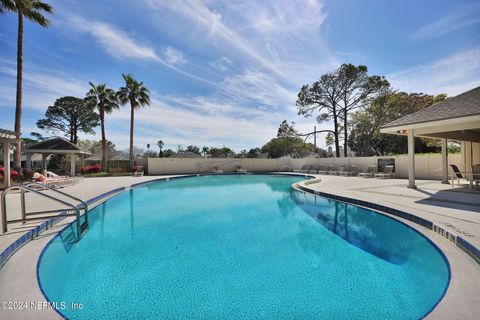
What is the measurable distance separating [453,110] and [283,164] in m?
16.2

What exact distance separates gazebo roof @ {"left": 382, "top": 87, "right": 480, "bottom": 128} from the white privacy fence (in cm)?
527

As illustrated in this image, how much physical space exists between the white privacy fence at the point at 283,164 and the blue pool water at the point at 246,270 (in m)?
10.3

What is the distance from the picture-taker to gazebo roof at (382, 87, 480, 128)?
738 cm

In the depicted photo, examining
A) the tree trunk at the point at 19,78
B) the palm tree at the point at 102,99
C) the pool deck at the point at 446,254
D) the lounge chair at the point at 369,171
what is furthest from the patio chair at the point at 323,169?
the tree trunk at the point at 19,78

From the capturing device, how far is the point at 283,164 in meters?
23.8

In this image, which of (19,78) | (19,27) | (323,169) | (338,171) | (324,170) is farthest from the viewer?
(323,169)

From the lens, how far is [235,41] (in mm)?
12078

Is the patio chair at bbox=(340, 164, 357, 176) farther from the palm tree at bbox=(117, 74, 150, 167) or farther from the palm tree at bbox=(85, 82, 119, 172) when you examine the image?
the palm tree at bbox=(85, 82, 119, 172)

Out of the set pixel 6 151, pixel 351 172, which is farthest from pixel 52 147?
pixel 351 172

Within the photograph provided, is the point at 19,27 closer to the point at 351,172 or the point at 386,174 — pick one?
the point at 351,172

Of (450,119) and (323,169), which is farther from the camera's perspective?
(323,169)

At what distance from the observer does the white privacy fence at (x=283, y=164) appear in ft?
43.5

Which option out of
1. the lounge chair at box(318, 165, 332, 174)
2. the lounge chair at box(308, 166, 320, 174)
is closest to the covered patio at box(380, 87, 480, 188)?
the lounge chair at box(318, 165, 332, 174)

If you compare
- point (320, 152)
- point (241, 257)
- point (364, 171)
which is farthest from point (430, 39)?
point (320, 152)
